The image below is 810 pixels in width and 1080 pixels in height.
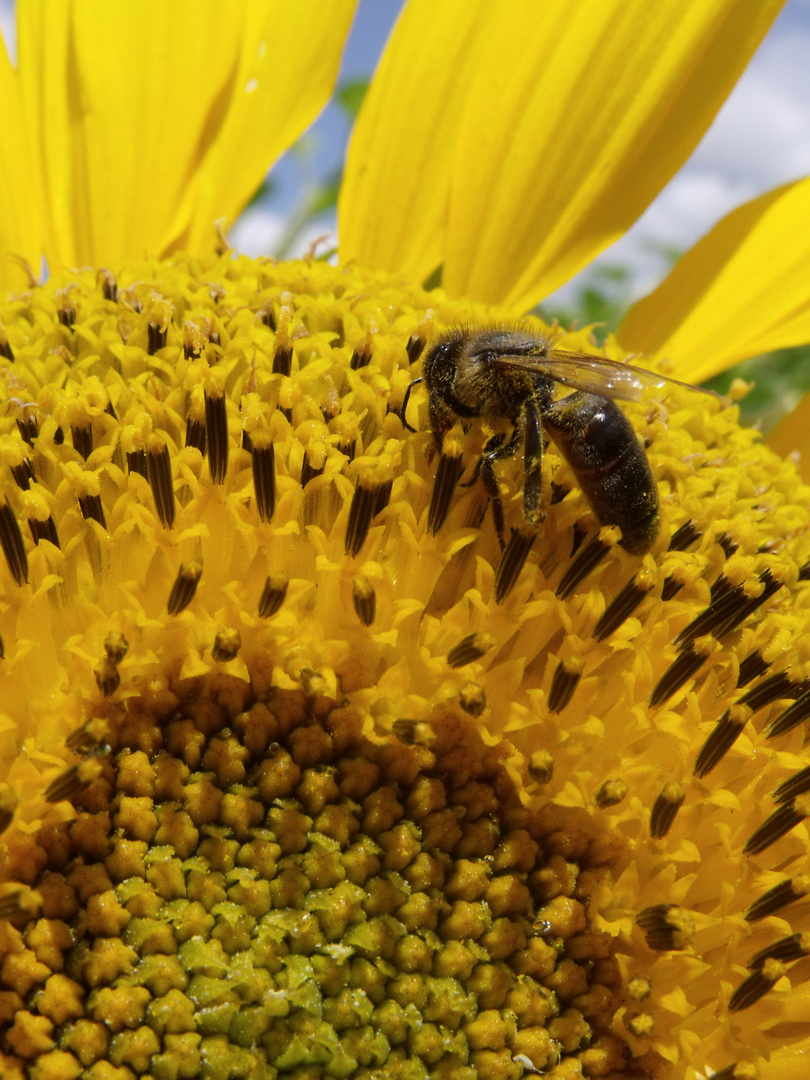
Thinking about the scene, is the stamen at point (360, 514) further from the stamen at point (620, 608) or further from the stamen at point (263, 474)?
→ the stamen at point (620, 608)

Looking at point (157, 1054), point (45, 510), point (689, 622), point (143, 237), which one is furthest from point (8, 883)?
point (143, 237)

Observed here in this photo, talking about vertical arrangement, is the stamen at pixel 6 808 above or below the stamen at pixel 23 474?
below

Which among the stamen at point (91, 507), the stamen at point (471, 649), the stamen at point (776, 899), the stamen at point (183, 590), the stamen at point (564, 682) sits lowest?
the stamen at point (776, 899)

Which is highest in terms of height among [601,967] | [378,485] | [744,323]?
[744,323]

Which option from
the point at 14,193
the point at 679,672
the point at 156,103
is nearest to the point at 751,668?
the point at 679,672

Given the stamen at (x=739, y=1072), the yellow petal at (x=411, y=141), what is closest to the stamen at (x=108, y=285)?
the yellow petal at (x=411, y=141)

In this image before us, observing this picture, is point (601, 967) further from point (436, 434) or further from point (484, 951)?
point (436, 434)
